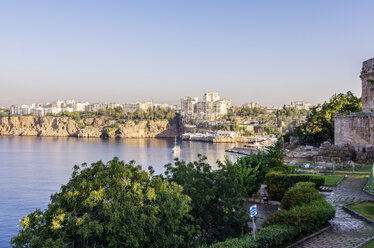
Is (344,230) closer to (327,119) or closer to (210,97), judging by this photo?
(327,119)

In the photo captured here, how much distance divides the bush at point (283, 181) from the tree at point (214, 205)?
4.08 m

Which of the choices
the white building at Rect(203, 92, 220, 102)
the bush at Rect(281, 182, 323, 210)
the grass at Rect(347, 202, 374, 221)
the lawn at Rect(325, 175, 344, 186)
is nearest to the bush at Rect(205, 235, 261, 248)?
the bush at Rect(281, 182, 323, 210)

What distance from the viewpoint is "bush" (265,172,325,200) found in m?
14.3

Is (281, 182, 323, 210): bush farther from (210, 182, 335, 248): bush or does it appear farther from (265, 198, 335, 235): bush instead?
(265, 198, 335, 235): bush

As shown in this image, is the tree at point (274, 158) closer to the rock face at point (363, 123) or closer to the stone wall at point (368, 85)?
the rock face at point (363, 123)

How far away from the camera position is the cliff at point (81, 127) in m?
136

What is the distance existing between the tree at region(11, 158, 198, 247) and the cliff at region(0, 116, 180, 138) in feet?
415

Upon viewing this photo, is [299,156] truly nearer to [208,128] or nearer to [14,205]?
[14,205]

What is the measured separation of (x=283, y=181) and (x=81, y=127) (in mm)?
134083

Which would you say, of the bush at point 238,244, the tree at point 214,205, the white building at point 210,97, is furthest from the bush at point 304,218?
the white building at point 210,97

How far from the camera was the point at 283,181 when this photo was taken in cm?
1455

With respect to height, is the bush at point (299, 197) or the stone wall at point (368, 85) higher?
the stone wall at point (368, 85)

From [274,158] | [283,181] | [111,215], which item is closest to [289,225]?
[111,215]

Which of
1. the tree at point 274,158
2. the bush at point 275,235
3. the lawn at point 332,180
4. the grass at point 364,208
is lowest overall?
the grass at point 364,208
